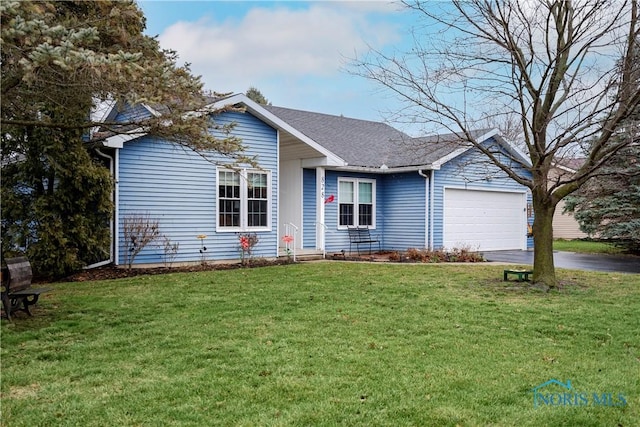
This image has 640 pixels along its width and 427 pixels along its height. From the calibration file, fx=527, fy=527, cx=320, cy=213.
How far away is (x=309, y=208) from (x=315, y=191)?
584 mm

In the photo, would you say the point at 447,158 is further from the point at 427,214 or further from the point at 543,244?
the point at 543,244

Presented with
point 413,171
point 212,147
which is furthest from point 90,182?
point 413,171

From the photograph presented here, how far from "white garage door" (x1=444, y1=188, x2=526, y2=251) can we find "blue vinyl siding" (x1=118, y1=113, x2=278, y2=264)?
21.8 ft

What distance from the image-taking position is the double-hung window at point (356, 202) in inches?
696

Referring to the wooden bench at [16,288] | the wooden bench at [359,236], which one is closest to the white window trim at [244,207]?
the wooden bench at [359,236]

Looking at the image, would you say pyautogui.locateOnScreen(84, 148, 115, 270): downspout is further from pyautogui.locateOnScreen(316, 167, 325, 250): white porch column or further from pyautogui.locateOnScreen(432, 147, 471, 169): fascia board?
pyautogui.locateOnScreen(432, 147, 471, 169): fascia board

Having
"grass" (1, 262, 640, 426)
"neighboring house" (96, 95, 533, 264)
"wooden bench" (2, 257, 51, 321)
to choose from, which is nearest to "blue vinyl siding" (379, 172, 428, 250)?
"neighboring house" (96, 95, 533, 264)

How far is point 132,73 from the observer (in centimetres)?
585

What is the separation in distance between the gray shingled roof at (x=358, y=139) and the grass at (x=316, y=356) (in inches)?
326

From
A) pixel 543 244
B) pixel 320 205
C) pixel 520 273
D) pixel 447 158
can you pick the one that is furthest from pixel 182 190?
pixel 447 158

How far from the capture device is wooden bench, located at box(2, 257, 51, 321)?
691cm

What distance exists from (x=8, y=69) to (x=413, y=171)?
13099 mm

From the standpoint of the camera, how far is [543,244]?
10.2 meters

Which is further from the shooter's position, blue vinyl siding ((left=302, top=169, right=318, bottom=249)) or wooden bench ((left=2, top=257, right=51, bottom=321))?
blue vinyl siding ((left=302, top=169, right=318, bottom=249))
